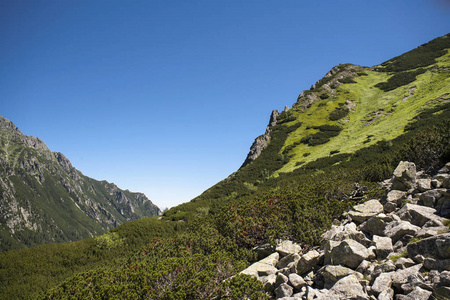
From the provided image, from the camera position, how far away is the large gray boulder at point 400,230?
715 cm

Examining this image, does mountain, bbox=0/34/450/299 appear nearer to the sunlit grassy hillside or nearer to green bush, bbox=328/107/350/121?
the sunlit grassy hillside

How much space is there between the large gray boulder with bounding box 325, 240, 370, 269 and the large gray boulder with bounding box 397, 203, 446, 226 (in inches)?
99.2

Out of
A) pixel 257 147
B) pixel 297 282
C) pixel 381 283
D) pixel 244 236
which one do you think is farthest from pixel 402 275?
pixel 257 147

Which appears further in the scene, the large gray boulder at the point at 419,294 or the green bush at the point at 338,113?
the green bush at the point at 338,113

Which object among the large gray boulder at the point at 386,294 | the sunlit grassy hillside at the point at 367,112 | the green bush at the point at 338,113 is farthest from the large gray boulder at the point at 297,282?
the green bush at the point at 338,113

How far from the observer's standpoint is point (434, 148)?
1487 centimetres

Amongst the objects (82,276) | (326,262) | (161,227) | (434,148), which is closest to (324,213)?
(326,262)

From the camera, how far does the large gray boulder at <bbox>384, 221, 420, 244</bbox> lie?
7148 millimetres

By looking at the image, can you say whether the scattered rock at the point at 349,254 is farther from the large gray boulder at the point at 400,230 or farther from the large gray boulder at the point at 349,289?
the large gray boulder at the point at 400,230

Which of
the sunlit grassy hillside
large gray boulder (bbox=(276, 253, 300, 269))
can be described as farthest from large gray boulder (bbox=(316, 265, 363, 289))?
the sunlit grassy hillside

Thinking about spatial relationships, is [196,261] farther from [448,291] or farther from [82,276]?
[448,291]

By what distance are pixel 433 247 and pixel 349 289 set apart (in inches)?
90.2

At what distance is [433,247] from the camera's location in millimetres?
5551

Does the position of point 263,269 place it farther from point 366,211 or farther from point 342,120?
point 342,120
